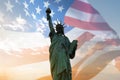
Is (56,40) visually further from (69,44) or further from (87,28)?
(87,28)

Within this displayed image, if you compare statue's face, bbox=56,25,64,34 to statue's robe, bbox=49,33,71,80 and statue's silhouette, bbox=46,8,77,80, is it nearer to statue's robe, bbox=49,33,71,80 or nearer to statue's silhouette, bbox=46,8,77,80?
statue's silhouette, bbox=46,8,77,80

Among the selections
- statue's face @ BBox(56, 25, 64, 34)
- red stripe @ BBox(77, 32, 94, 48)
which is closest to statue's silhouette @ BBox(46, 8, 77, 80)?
statue's face @ BBox(56, 25, 64, 34)

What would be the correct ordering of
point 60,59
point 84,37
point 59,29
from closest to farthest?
point 60,59, point 59,29, point 84,37

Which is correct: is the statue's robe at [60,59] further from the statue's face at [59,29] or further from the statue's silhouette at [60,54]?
the statue's face at [59,29]

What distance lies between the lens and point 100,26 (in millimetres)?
28172

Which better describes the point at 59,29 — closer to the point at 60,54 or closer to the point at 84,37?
the point at 60,54

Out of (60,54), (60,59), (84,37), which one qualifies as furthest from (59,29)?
(84,37)

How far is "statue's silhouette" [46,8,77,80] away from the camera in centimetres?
1541

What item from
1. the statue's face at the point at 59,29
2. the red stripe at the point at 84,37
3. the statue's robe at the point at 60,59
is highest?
the red stripe at the point at 84,37

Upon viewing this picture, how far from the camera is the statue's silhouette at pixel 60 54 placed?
15414mm

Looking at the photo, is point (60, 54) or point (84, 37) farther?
point (84, 37)

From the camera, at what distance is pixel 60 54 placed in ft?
51.4

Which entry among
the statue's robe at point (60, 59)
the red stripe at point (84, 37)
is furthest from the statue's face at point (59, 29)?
the red stripe at point (84, 37)

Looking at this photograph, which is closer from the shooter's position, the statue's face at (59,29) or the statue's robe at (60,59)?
the statue's robe at (60,59)
